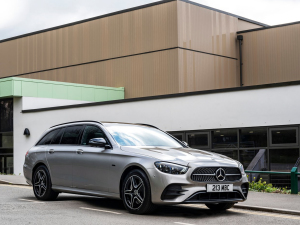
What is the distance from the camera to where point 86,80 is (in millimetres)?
34312

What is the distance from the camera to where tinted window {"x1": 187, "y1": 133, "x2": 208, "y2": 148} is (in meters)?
21.2

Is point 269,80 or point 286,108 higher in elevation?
point 269,80

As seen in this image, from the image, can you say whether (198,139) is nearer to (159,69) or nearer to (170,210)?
(159,69)

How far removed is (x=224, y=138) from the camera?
813 inches

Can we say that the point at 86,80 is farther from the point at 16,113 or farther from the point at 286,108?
the point at 286,108

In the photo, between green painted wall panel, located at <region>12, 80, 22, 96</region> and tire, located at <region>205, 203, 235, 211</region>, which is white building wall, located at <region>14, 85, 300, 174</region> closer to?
green painted wall panel, located at <region>12, 80, 22, 96</region>

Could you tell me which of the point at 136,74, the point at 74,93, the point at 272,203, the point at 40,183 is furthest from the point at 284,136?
the point at 136,74

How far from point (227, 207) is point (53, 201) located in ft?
12.3

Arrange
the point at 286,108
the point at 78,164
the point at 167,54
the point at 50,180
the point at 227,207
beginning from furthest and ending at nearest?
the point at 167,54 < the point at 286,108 < the point at 50,180 < the point at 78,164 < the point at 227,207

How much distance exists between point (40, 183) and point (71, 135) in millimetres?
1286

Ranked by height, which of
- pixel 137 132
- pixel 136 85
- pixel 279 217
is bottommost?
pixel 279 217

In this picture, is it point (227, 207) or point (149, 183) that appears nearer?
point (149, 183)

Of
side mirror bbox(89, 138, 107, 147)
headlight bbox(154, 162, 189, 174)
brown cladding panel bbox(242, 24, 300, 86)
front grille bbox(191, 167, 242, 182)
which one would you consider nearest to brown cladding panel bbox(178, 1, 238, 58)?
brown cladding panel bbox(242, 24, 300, 86)

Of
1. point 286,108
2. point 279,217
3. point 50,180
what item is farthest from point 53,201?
point 286,108
